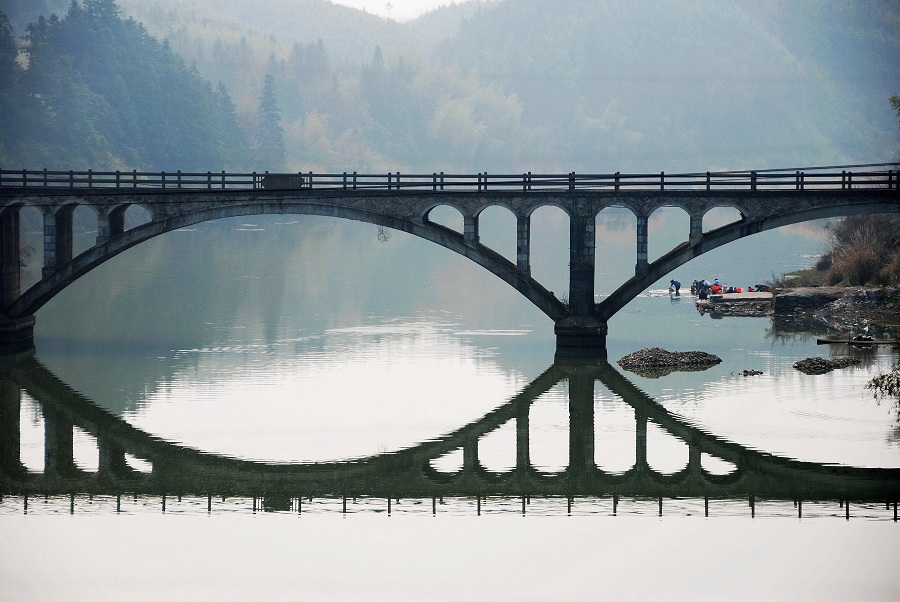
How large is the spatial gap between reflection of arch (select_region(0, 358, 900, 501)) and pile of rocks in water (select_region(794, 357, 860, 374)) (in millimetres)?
10144

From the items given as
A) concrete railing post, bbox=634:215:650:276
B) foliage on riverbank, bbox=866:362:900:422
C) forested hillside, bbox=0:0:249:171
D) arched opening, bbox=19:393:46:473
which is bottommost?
arched opening, bbox=19:393:46:473

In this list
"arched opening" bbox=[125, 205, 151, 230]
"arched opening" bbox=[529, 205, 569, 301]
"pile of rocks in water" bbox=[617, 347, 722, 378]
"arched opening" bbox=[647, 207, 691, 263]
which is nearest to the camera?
"pile of rocks in water" bbox=[617, 347, 722, 378]

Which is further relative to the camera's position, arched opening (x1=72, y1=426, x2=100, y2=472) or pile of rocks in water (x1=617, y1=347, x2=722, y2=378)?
pile of rocks in water (x1=617, y1=347, x2=722, y2=378)

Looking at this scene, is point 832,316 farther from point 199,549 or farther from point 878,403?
point 199,549

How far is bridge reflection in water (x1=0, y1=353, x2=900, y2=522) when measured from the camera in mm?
31359

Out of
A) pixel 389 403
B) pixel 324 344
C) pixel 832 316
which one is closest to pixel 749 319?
pixel 832 316

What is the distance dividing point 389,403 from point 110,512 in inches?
536

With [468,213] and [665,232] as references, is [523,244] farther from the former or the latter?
[665,232]

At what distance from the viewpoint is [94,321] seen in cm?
6481

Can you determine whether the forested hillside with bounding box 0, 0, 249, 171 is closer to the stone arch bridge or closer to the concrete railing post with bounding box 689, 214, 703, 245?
the stone arch bridge

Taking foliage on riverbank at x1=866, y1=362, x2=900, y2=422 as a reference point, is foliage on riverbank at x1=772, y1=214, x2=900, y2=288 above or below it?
above

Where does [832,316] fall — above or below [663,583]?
above

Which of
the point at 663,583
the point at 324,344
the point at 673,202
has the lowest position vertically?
the point at 663,583

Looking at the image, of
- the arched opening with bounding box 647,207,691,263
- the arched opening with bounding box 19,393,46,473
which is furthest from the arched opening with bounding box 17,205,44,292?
the arched opening with bounding box 647,207,691,263
